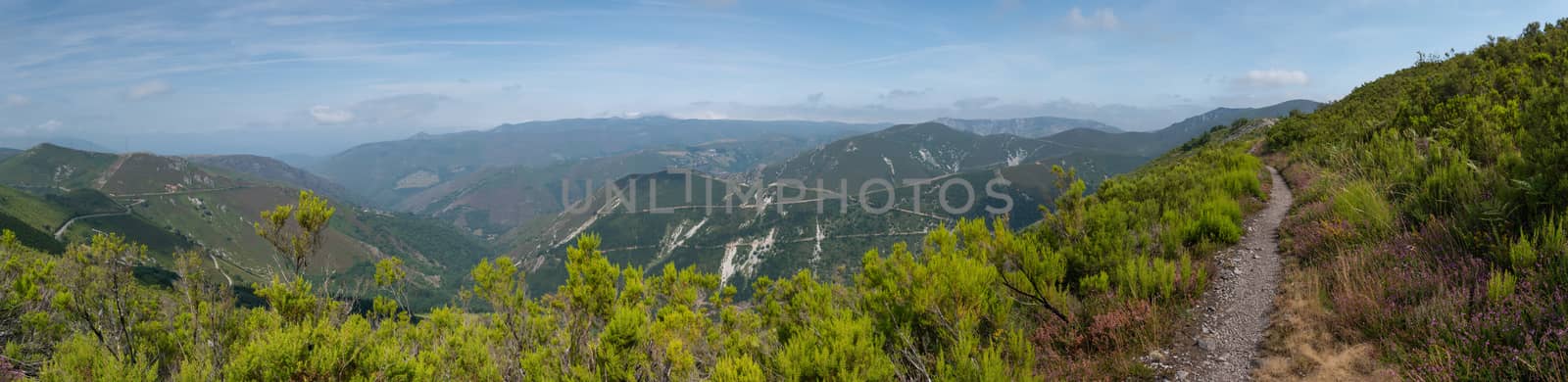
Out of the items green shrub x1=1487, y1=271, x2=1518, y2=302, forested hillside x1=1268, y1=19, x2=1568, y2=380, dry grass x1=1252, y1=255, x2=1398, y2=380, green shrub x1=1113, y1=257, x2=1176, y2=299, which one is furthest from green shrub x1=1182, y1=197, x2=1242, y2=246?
green shrub x1=1487, y1=271, x2=1518, y2=302

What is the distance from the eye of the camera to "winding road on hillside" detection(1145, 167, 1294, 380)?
595cm

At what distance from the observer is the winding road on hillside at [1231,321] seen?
19.5ft

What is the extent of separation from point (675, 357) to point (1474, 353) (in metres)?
6.31

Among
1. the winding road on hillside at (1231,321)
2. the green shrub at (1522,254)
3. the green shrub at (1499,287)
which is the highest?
the green shrub at (1522,254)

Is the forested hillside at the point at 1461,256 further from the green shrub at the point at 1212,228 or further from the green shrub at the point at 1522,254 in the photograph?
the green shrub at the point at 1212,228

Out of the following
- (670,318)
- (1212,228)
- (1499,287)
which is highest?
(1499,287)

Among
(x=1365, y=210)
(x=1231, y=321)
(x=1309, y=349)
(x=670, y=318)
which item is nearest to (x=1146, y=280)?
(x=1231, y=321)

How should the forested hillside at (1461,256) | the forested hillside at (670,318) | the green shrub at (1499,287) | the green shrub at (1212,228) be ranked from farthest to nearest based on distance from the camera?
1. the green shrub at (1212,228)
2. the forested hillside at (670,318)
3. the green shrub at (1499,287)
4. the forested hillside at (1461,256)

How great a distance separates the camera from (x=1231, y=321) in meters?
6.88

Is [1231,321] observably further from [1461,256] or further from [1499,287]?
[1499,287]

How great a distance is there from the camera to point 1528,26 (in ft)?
93.7

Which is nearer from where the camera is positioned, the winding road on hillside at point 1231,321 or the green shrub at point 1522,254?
the green shrub at point 1522,254

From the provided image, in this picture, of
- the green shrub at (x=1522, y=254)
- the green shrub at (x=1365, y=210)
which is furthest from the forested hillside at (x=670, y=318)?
the green shrub at (x=1522, y=254)

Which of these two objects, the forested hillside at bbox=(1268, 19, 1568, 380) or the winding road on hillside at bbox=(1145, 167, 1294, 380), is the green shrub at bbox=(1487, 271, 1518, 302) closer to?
the forested hillside at bbox=(1268, 19, 1568, 380)
